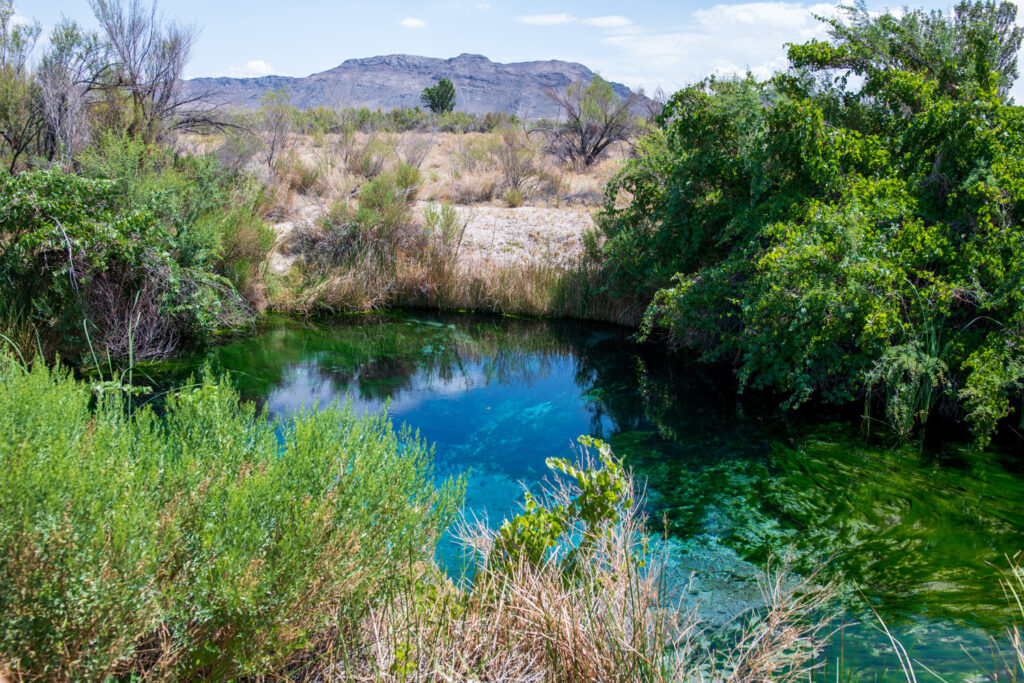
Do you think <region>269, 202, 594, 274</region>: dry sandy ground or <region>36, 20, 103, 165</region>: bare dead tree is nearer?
<region>36, 20, 103, 165</region>: bare dead tree

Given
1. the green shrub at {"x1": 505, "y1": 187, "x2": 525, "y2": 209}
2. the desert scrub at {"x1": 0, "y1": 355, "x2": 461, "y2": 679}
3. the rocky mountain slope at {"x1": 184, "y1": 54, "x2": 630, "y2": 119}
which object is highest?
the rocky mountain slope at {"x1": 184, "y1": 54, "x2": 630, "y2": 119}

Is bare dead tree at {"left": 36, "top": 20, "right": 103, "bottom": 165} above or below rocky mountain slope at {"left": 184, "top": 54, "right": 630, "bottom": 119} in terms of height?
below

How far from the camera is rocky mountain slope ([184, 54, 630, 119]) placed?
8325 centimetres

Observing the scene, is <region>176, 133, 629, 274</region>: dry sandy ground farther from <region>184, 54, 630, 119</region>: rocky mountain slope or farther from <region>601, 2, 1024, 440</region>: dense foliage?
<region>184, 54, 630, 119</region>: rocky mountain slope

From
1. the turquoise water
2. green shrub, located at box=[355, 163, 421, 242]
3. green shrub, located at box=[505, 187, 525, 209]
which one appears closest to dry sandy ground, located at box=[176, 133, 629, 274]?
green shrub, located at box=[505, 187, 525, 209]

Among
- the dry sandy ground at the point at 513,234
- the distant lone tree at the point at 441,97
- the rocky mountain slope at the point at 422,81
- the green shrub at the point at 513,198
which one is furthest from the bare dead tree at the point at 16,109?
the rocky mountain slope at the point at 422,81

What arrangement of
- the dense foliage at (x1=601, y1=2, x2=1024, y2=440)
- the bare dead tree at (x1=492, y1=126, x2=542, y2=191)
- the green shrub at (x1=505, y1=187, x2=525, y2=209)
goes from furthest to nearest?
the bare dead tree at (x1=492, y1=126, x2=542, y2=191)
the green shrub at (x1=505, y1=187, x2=525, y2=209)
the dense foliage at (x1=601, y1=2, x2=1024, y2=440)

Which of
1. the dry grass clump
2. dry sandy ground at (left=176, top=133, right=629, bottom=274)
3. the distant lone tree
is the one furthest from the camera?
the distant lone tree

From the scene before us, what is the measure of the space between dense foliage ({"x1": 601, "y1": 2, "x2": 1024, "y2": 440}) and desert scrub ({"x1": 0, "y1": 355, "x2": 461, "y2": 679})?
5158mm

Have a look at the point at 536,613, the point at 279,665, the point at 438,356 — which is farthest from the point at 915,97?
the point at 279,665

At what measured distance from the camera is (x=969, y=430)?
6547mm

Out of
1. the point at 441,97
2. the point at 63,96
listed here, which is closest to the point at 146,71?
the point at 63,96

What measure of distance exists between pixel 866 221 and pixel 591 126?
646 inches

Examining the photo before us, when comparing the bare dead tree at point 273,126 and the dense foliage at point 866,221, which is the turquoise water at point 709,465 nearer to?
the dense foliage at point 866,221
